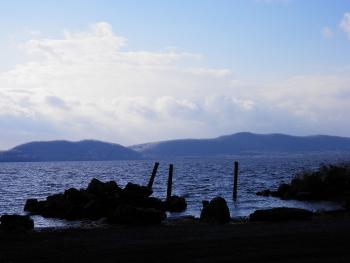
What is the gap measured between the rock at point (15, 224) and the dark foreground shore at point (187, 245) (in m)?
1.79

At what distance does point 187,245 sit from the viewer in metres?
15.2

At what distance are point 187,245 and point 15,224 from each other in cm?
873

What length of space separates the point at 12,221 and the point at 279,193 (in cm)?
3234

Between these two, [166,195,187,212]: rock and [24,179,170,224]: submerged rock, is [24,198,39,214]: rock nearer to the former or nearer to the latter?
[24,179,170,224]: submerged rock

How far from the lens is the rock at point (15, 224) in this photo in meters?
20.6

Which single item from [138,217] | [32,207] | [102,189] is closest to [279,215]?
[138,217]

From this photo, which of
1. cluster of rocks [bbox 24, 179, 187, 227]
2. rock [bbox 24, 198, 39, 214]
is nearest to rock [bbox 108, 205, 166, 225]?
cluster of rocks [bbox 24, 179, 187, 227]

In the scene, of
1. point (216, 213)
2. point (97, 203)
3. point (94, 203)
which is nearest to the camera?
point (216, 213)

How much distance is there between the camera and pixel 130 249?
1463 cm

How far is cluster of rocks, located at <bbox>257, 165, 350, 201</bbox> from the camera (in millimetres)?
45781

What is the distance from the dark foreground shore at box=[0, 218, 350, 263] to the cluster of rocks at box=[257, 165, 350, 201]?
26.4m

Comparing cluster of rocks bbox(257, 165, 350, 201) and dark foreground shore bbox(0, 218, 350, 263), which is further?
cluster of rocks bbox(257, 165, 350, 201)

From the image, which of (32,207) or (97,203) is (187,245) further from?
(32,207)

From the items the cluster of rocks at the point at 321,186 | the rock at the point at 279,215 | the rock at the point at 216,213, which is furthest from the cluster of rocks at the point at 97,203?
the cluster of rocks at the point at 321,186
